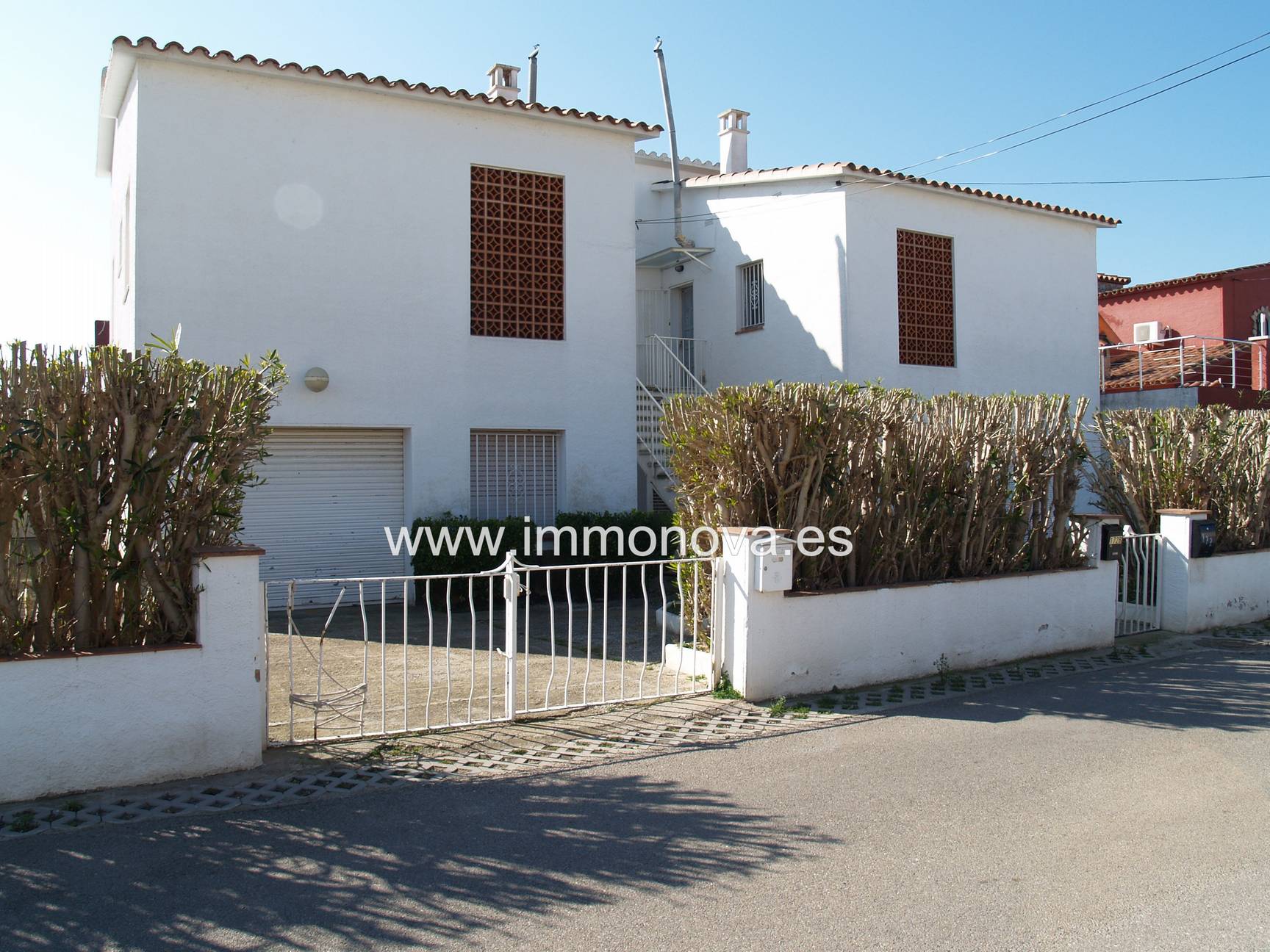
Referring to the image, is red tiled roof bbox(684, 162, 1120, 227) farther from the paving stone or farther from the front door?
the paving stone

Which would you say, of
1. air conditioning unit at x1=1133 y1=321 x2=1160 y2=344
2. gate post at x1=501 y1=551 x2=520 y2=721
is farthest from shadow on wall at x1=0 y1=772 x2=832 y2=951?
air conditioning unit at x1=1133 y1=321 x2=1160 y2=344

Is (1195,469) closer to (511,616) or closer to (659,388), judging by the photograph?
(659,388)

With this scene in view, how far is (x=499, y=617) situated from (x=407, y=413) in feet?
9.30

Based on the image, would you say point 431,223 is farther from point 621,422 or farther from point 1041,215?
point 1041,215

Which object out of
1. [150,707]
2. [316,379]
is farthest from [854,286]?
[150,707]

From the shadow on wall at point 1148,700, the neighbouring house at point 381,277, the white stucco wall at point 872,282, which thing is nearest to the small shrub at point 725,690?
the shadow on wall at point 1148,700

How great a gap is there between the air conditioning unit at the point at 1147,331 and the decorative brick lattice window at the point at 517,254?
1683 centimetres

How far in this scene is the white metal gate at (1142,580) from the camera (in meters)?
10.2

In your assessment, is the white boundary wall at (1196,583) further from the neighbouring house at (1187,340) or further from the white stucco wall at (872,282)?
the neighbouring house at (1187,340)

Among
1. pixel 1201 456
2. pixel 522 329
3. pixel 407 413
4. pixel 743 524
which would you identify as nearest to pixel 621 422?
pixel 522 329

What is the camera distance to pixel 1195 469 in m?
10.6

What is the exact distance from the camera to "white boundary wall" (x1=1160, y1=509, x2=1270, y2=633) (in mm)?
10070

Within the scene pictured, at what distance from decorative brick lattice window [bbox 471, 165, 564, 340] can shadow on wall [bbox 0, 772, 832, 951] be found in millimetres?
8461

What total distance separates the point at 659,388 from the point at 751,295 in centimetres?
233
